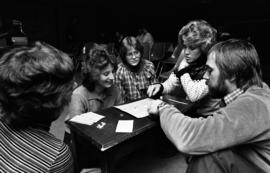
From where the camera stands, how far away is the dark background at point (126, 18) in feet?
23.6

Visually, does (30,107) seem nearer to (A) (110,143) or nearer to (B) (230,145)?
(A) (110,143)

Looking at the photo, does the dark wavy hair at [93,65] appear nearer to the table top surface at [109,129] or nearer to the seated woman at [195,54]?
the table top surface at [109,129]

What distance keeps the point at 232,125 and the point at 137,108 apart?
889mm

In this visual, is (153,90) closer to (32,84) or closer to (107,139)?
(107,139)

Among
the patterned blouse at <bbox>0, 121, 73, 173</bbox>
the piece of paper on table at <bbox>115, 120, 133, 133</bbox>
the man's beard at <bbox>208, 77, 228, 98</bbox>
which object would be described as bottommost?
the piece of paper on table at <bbox>115, 120, 133, 133</bbox>

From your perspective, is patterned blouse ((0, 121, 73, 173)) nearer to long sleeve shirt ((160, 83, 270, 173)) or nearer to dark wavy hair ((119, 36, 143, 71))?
long sleeve shirt ((160, 83, 270, 173))

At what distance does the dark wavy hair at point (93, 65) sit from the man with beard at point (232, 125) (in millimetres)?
869

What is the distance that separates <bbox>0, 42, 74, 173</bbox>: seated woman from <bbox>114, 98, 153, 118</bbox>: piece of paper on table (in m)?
0.76

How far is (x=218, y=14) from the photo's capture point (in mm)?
7871

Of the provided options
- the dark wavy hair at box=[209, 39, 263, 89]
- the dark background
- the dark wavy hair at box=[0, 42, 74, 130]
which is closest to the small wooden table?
the dark wavy hair at box=[0, 42, 74, 130]

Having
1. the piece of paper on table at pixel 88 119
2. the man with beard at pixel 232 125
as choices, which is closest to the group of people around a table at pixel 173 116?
the man with beard at pixel 232 125

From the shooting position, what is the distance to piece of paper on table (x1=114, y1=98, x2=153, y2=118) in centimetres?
154

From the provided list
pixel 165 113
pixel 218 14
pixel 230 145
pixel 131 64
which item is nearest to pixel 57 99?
pixel 165 113

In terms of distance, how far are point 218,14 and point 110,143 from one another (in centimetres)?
802
